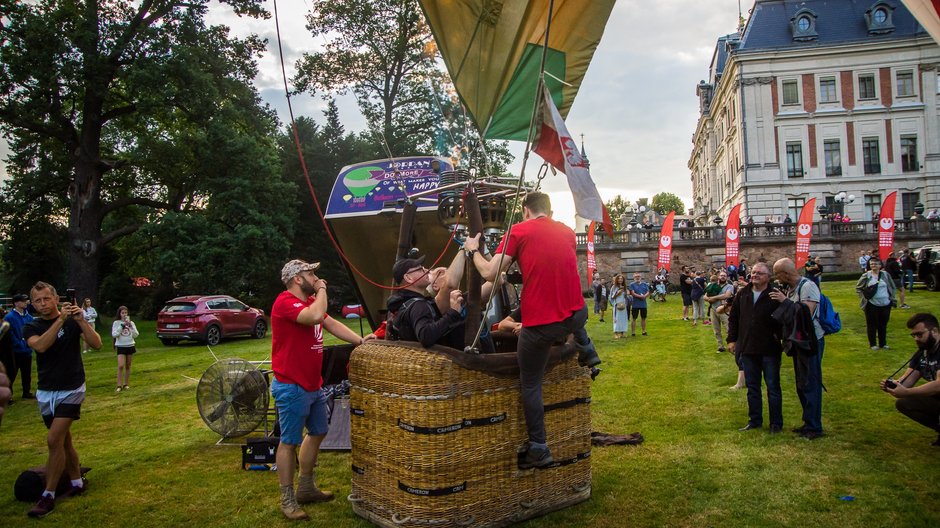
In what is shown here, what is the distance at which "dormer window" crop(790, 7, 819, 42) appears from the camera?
4509cm

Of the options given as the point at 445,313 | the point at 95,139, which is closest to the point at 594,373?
the point at 445,313

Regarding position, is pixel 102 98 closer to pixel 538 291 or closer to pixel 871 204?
pixel 538 291

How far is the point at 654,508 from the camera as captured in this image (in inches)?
200

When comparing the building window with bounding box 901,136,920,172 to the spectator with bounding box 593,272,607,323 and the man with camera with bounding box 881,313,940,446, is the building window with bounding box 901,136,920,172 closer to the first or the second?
the spectator with bounding box 593,272,607,323

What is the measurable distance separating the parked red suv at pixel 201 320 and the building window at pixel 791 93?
129 feet

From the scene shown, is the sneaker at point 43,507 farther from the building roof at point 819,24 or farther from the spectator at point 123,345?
the building roof at point 819,24

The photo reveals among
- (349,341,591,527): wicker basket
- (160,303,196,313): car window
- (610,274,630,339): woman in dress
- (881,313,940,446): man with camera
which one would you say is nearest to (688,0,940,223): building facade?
(610,274,630,339): woman in dress

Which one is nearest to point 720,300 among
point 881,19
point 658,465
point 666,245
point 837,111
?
point 658,465

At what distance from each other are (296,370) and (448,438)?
1.41 metres

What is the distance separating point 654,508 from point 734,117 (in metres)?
48.9

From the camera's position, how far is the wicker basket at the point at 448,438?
14.6 feet

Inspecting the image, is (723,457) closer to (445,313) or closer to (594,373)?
(594,373)

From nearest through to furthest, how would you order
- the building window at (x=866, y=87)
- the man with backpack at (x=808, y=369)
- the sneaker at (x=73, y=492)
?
1. the sneaker at (x=73, y=492)
2. the man with backpack at (x=808, y=369)
3. the building window at (x=866, y=87)

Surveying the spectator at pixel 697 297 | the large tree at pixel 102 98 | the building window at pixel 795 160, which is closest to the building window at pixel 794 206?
the building window at pixel 795 160
